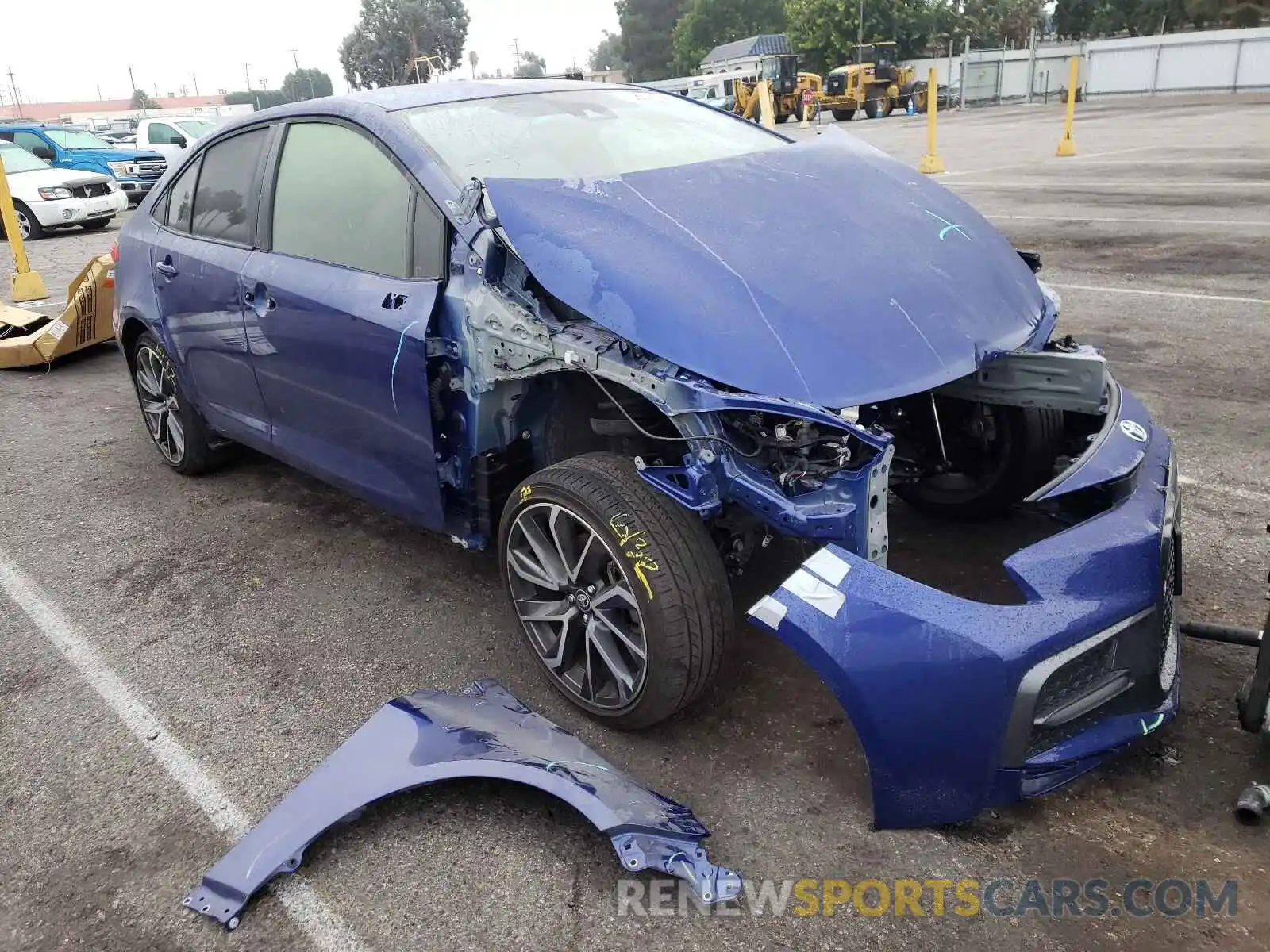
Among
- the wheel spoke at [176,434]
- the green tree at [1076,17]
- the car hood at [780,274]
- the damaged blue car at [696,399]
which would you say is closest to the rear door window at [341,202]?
the damaged blue car at [696,399]

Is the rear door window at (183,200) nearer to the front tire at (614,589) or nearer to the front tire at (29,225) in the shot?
the front tire at (614,589)

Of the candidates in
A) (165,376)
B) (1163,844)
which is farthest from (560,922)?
(165,376)

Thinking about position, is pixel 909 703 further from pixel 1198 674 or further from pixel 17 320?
pixel 17 320

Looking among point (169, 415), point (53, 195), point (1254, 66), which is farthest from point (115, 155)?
point (1254, 66)

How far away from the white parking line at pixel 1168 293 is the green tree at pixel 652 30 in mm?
80374

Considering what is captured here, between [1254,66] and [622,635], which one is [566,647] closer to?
[622,635]

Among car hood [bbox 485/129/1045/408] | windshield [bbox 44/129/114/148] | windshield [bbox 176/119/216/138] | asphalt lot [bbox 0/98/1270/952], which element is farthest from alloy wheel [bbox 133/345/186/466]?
windshield [bbox 176/119/216/138]

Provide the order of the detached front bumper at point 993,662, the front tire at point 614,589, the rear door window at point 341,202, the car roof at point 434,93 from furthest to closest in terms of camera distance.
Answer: the car roof at point 434,93 < the rear door window at point 341,202 < the front tire at point 614,589 < the detached front bumper at point 993,662

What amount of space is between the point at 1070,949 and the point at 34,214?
17206 millimetres

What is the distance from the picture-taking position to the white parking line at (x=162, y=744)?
7.47 ft

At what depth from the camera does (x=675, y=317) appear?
103 inches

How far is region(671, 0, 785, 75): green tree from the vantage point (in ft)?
239

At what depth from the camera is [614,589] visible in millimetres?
2715

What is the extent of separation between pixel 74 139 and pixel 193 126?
262 centimetres
